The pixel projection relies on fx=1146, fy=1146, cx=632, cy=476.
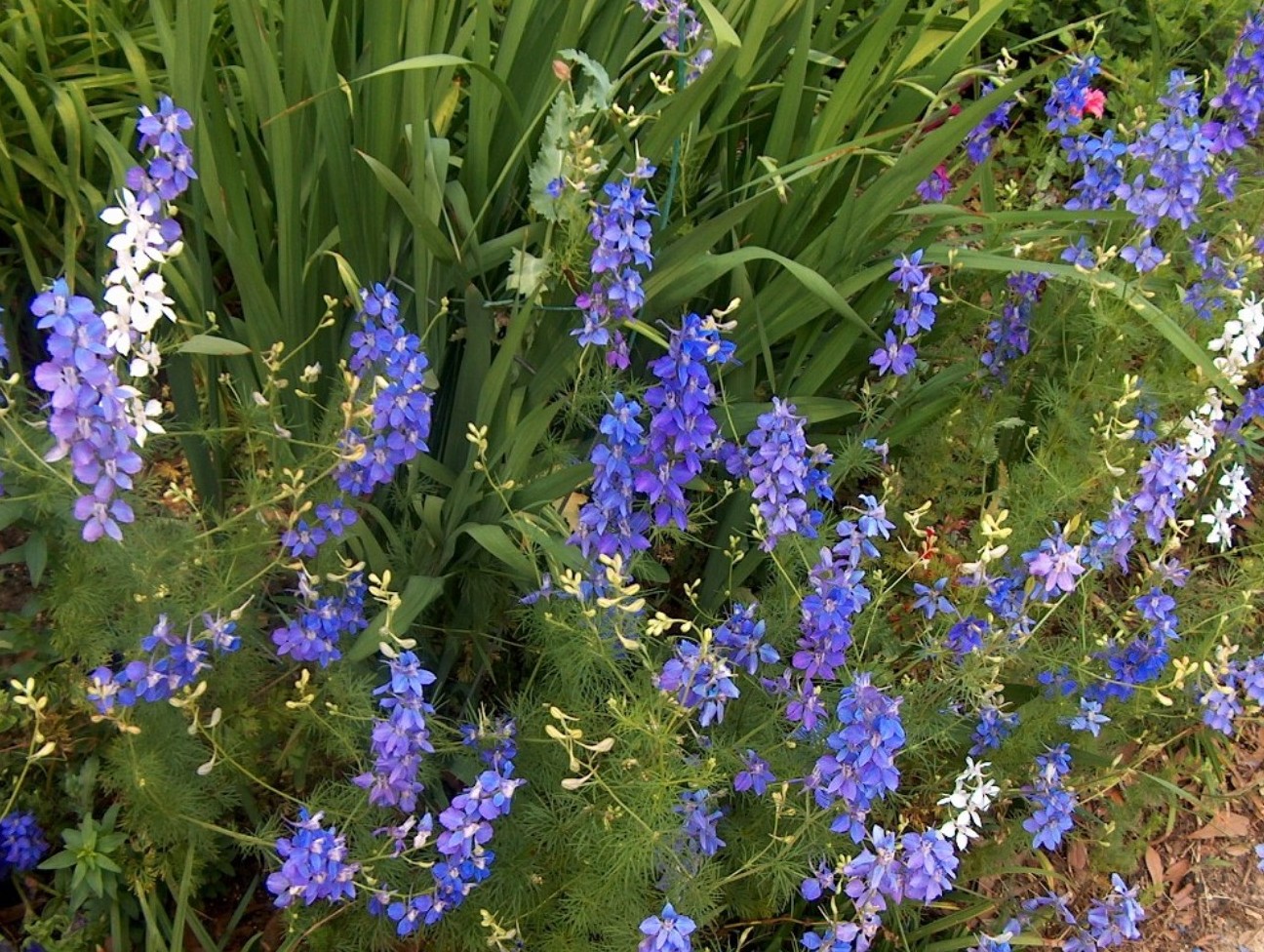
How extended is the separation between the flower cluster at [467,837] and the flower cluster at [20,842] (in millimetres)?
633

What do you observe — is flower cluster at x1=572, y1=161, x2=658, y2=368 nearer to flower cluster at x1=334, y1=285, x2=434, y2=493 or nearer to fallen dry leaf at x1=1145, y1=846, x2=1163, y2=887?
flower cluster at x1=334, y1=285, x2=434, y2=493

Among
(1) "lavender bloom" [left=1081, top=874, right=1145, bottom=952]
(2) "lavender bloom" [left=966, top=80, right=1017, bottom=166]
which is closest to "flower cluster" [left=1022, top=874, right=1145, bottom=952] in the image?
(1) "lavender bloom" [left=1081, top=874, right=1145, bottom=952]

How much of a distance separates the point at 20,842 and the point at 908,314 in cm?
188

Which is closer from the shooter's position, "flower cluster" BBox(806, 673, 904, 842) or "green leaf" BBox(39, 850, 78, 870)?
"flower cluster" BBox(806, 673, 904, 842)

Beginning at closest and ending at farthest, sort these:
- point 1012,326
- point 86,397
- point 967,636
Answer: point 86,397
point 967,636
point 1012,326

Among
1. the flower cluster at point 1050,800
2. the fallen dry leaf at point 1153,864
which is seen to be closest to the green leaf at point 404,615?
the flower cluster at point 1050,800

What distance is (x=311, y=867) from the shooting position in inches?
65.6

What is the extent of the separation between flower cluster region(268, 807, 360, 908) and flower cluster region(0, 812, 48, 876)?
58 cm

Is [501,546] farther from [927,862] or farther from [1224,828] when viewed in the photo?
[1224,828]

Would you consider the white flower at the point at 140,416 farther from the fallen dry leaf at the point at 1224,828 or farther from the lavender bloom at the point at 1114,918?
the fallen dry leaf at the point at 1224,828

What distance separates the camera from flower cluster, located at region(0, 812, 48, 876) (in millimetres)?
1966

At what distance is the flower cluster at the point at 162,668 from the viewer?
1704 mm

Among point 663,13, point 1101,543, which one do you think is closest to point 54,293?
point 663,13

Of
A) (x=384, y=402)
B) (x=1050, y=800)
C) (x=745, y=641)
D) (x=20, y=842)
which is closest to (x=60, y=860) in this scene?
(x=20, y=842)
